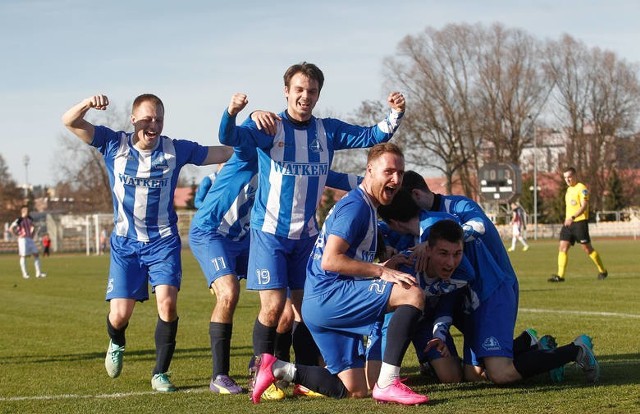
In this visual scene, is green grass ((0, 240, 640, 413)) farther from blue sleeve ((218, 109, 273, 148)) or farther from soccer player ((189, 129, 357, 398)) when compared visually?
blue sleeve ((218, 109, 273, 148))

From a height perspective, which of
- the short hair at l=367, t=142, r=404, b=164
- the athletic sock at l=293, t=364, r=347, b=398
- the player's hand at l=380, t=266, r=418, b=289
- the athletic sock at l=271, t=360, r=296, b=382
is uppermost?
the short hair at l=367, t=142, r=404, b=164

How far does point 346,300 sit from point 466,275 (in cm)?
102

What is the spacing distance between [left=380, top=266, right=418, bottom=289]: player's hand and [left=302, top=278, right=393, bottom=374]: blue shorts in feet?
0.32

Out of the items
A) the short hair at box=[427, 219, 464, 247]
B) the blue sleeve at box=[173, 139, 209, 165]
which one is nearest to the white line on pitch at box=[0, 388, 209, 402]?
the blue sleeve at box=[173, 139, 209, 165]

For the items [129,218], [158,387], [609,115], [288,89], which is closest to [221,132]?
[288,89]

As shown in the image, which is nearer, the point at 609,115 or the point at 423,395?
the point at 423,395

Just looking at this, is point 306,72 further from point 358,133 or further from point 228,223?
point 228,223

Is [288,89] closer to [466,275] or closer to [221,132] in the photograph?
[221,132]

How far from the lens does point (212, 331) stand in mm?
7113

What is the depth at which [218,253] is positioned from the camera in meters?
7.41

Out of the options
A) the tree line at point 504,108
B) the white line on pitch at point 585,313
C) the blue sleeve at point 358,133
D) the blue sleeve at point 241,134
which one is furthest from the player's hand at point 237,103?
the tree line at point 504,108

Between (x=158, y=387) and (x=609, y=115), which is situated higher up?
(x=609, y=115)

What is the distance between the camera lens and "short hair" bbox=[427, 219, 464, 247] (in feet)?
20.4

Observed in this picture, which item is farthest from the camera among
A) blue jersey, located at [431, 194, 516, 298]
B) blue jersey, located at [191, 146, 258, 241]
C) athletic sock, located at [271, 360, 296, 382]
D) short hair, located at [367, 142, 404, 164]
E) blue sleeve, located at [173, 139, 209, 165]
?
blue jersey, located at [191, 146, 258, 241]
